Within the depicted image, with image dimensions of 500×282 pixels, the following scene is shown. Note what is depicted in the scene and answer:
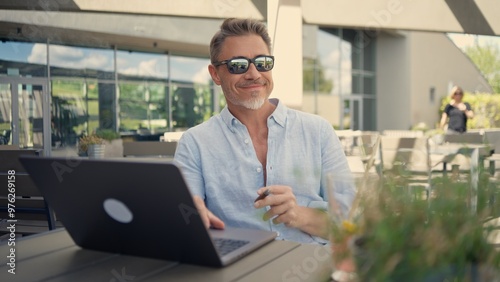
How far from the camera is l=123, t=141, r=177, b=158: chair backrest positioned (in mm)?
5129

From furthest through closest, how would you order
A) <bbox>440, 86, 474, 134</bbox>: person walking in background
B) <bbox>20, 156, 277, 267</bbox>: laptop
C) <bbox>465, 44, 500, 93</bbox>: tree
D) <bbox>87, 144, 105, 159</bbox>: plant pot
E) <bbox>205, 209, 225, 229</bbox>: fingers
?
<bbox>465, 44, 500, 93</bbox>: tree, <bbox>440, 86, 474, 134</bbox>: person walking in background, <bbox>87, 144, 105, 159</bbox>: plant pot, <bbox>205, 209, 225, 229</bbox>: fingers, <bbox>20, 156, 277, 267</bbox>: laptop

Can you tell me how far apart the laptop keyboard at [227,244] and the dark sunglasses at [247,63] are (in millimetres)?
928

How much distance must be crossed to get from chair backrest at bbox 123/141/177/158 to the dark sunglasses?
9.99 ft

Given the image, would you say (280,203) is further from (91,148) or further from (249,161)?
(91,148)

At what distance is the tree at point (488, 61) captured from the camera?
25642 mm

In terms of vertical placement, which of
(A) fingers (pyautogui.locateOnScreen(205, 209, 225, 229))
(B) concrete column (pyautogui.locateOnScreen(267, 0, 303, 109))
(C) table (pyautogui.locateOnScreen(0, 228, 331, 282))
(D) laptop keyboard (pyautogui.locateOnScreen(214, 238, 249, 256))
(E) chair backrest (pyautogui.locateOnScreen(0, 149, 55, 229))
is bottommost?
(E) chair backrest (pyautogui.locateOnScreen(0, 149, 55, 229))

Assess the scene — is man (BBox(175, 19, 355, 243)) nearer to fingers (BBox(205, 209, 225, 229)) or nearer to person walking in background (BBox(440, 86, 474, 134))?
fingers (BBox(205, 209, 225, 229))

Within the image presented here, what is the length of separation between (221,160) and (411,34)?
78.5ft

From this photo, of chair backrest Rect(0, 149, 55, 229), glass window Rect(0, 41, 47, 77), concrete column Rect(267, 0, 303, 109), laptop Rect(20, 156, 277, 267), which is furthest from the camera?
glass window Rect(0, 41, 47, 77)

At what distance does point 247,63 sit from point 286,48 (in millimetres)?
4533

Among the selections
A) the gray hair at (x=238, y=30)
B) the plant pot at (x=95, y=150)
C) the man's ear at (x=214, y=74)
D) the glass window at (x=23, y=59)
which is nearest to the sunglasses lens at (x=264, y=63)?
the gray hair at (x=238, y=30)

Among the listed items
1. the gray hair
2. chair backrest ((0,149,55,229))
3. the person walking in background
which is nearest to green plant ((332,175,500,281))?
the gray hair

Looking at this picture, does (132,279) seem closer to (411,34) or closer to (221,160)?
(221,160)

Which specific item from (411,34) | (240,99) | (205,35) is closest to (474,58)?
(411,34)
